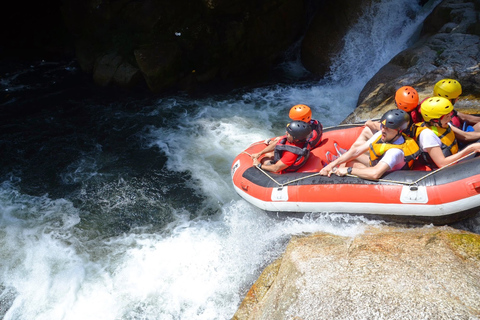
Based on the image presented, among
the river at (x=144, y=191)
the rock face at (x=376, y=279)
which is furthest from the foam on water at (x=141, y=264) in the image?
the rock face at (x=376, y=279)

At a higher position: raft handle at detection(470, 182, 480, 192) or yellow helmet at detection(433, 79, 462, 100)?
yellow helmet at detection(433, 79, 462, 100)

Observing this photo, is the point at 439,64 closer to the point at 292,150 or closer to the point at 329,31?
the point at 329,31

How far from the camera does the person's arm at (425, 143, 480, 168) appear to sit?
368 cm

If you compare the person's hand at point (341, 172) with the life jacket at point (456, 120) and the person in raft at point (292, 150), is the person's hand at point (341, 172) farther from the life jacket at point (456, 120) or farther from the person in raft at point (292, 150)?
the life jacket at point (456, 120)

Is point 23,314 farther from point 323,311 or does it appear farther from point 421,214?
point 421,214

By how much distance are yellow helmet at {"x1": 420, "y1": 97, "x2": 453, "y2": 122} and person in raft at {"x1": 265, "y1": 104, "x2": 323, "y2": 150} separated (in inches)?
48.0

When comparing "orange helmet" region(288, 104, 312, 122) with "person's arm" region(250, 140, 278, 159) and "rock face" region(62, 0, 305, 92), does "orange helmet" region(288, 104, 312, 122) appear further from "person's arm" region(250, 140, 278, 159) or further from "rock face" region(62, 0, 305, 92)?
→ "rock face" region(62, 0, 305, 92)

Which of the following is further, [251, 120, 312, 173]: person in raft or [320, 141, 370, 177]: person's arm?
[251, 120, 312, 173]: person in raft

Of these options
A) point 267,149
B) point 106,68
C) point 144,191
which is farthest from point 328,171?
point 106,68

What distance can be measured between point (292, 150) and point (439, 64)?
3.53m

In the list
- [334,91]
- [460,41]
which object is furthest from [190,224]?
[460,41]

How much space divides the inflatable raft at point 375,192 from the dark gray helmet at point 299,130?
1.38 feet

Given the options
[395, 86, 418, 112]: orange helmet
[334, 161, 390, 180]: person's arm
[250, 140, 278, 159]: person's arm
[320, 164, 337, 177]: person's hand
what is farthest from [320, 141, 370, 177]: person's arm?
[250, 140, 278, 159]: person's arm

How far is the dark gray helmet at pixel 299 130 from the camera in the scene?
4.19 meters
